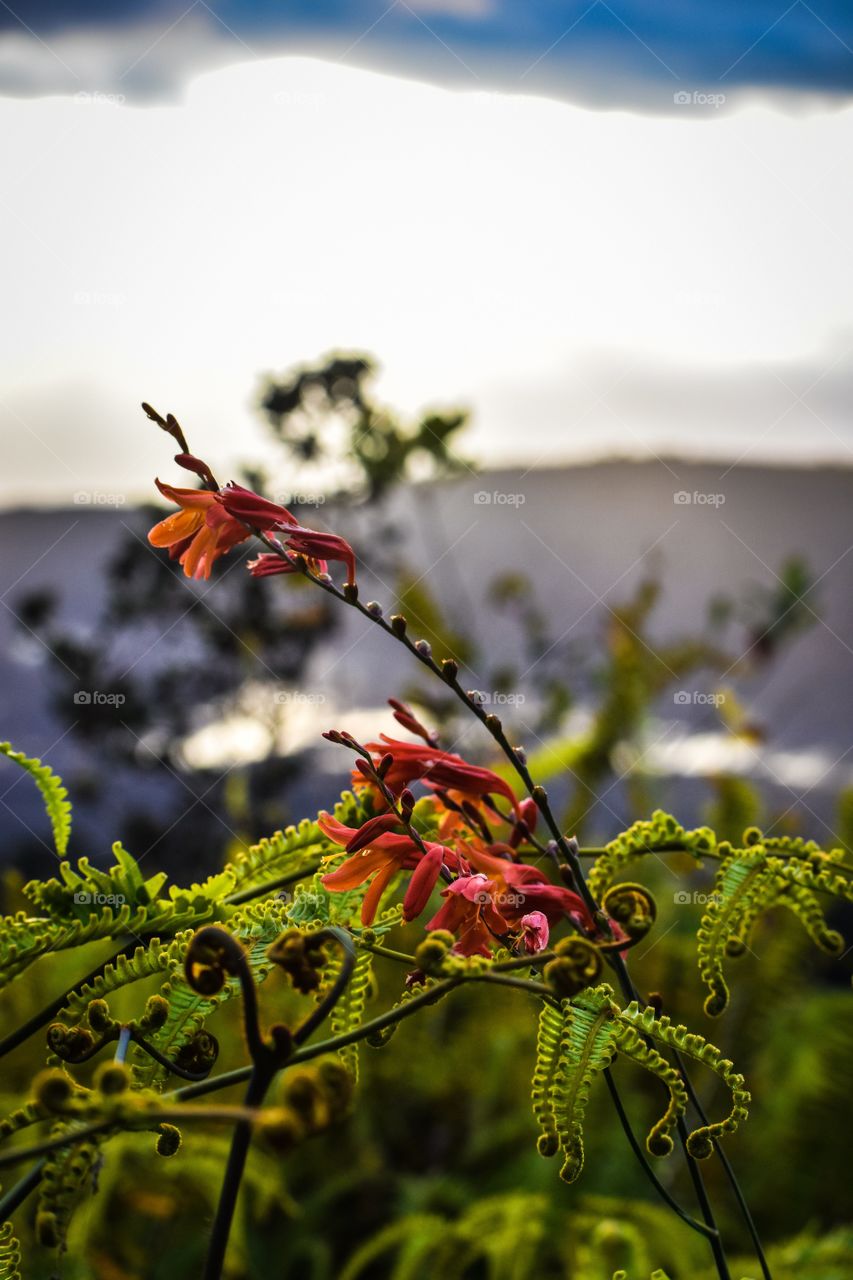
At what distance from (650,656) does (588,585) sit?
26.6 inches

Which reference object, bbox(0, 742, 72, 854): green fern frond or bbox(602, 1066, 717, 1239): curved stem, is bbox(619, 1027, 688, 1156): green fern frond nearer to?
bbox(602, 1066, 717, 1239): curved stem

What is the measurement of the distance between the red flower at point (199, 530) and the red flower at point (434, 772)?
0.11 m

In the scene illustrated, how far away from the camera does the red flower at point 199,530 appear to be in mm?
453

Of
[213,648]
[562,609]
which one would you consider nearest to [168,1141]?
[213,648]

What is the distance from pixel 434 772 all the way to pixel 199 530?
0.48ft

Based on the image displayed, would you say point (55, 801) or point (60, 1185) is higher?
point (55, 801)

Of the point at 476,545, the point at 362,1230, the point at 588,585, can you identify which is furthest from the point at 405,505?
the point at 362,1230

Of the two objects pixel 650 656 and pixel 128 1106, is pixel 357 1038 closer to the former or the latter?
pixel 128 1106

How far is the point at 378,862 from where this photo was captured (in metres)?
0.39

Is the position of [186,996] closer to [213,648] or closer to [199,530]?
[199,530]

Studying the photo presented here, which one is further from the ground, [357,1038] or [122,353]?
[122,353]

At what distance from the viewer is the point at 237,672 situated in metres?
2.47

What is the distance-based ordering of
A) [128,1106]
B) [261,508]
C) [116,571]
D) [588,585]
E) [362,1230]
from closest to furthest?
[128,1106], [261,508], [362,1230], [116,571], [588,585]

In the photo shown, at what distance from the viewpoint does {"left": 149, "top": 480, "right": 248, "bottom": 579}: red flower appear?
0.45 meters
